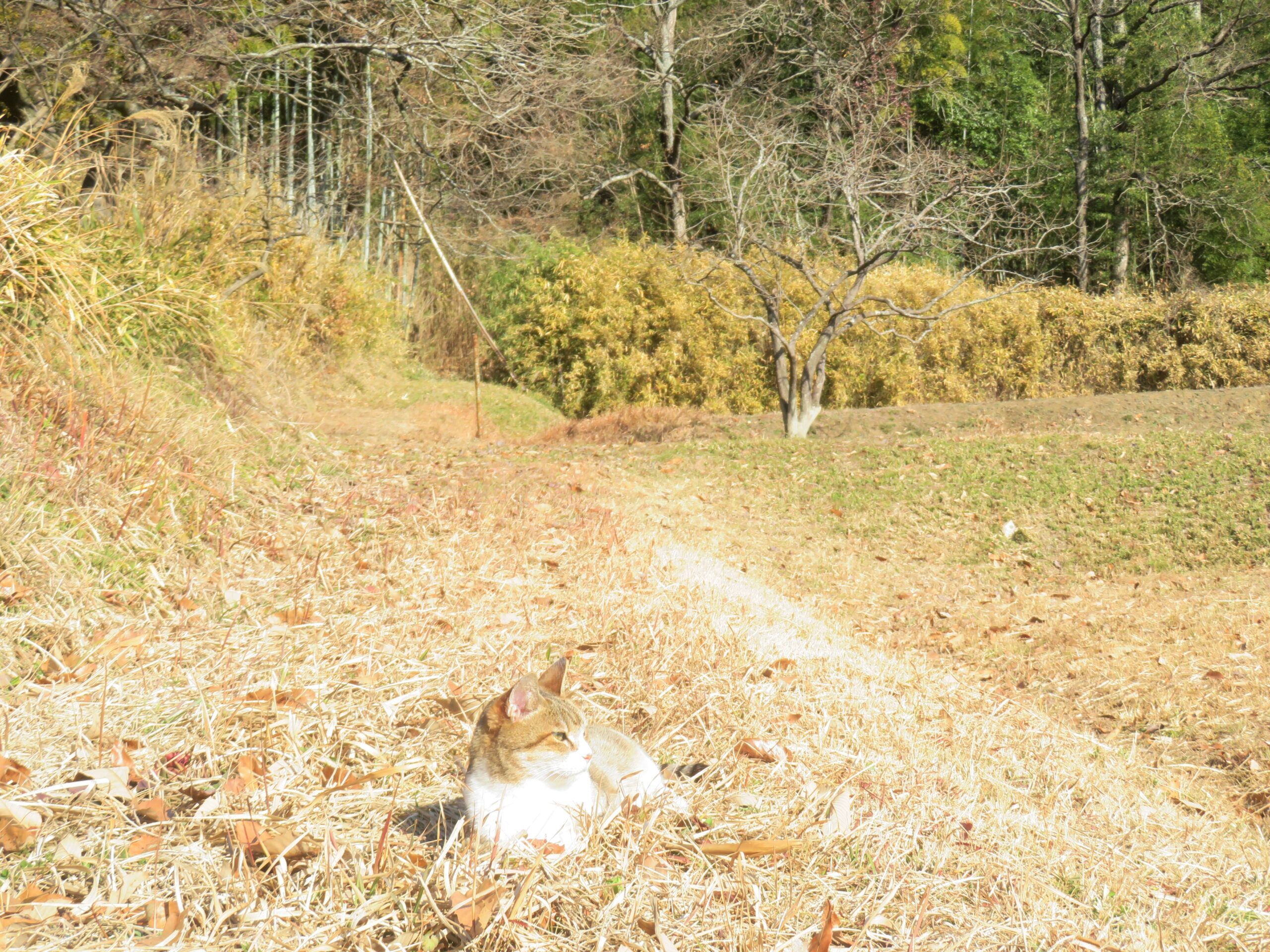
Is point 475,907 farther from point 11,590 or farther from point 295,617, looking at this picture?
point 11,590

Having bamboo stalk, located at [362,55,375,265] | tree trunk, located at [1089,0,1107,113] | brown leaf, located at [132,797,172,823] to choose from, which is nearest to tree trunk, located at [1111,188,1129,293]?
tree trunk, located at [1089,0,1107,113]

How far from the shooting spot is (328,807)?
2.76 m

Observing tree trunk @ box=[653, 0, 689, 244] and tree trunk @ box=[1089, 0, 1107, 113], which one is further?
tree trunk @ box=[1089, 0, 1107, 113]

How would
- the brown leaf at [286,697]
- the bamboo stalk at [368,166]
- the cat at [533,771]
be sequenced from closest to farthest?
the cat at [533,771]
the brown leaf at [286,697]
the bamboo stalk at [368,166]

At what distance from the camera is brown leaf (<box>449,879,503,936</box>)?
2299mm

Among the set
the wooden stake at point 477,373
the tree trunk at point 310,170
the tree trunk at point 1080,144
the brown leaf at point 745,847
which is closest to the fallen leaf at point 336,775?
the brown leaf at point 745,847

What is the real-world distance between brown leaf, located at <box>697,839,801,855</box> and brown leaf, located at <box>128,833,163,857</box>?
133 centimetres

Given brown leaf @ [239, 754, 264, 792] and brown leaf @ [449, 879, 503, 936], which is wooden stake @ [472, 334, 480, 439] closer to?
brown leaf @ [239, 754, 264, 792]

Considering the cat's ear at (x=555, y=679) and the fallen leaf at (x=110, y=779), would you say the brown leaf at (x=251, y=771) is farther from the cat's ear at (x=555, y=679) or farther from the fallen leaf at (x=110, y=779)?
the cat's ear at (x=555, y=679)

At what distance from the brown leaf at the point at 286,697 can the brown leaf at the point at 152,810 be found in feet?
2.09

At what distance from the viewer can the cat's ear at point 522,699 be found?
90.7 inches

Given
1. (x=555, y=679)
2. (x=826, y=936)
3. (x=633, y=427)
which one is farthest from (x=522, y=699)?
(x=633, y=427)

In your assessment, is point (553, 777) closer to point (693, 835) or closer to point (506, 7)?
point (693, 835)

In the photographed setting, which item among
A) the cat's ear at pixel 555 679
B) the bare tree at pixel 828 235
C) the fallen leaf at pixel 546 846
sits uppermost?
the bare tree at pixel 828 235
